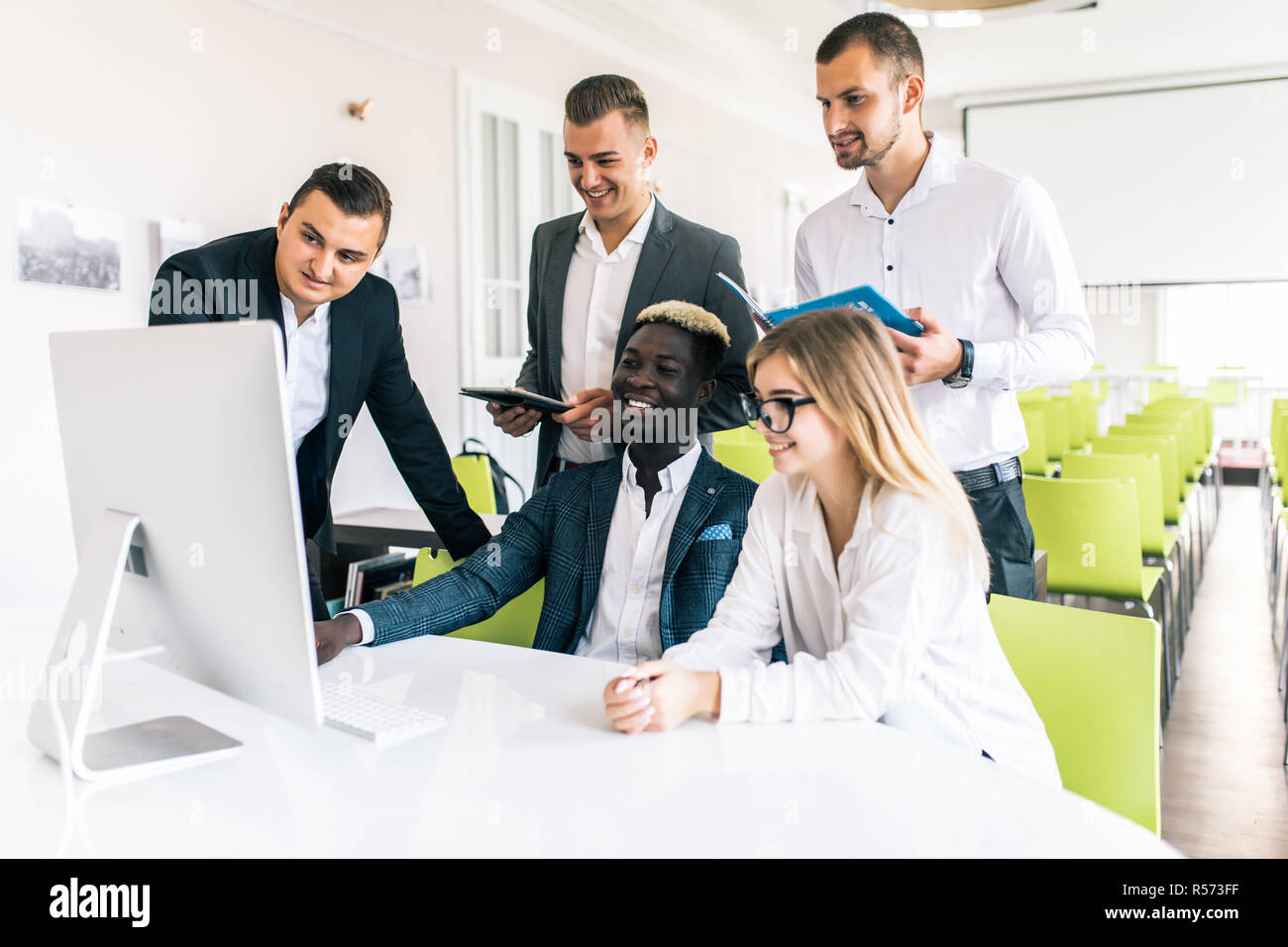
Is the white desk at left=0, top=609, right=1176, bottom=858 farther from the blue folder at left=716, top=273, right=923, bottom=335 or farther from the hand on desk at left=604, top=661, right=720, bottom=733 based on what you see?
the blue folder at left=716, top=273, right=923, bottom=335

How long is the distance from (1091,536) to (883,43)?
5.81 feet

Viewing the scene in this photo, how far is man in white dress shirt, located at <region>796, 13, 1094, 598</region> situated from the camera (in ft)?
6.57

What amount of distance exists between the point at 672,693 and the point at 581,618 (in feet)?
2.23

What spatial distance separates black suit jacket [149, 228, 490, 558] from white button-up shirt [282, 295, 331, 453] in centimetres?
2

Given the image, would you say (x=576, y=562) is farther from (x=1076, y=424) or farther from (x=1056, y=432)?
(x=1076, y=424)

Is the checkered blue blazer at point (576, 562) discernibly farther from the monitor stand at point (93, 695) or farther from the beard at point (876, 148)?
the beard at point (876, 148)

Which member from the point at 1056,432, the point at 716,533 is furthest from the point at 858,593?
the point at 1056,432

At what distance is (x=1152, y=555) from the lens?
12.4ft

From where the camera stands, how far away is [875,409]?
1.40 m

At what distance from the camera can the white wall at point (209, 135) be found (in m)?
3.41

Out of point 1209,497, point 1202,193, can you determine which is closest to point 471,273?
point 1209,497

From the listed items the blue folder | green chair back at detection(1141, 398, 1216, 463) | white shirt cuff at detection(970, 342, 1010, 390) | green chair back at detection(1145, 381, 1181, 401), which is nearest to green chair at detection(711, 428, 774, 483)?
white shirt cuff at detection(970, 342, 1010, 390)

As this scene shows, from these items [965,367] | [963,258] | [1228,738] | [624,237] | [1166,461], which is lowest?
[1228,738]

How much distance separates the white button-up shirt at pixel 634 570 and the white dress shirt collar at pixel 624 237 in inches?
25.7
